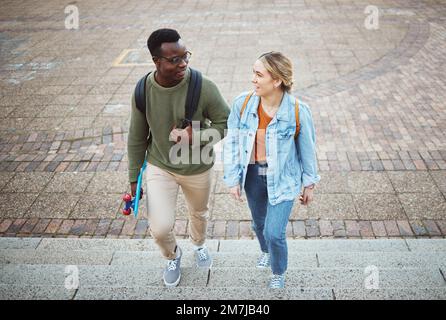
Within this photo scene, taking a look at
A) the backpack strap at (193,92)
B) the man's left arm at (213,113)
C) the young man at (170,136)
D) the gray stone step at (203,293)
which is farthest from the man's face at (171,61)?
the gray stone step at (203,293)

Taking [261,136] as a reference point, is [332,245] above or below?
below

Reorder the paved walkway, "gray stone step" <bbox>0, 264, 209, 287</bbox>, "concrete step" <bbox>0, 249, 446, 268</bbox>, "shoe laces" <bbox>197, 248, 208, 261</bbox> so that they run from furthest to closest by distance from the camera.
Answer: the paved walkway → "shoe laces" <bbox>197, 248, 208, 261</bbox> → "concrete step" <bbox>0, 249, 446, 268</bbox> → "gray stone step" <bbox>0, 264, 209, 287</bbox>

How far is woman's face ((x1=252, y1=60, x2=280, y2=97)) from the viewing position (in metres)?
2.54

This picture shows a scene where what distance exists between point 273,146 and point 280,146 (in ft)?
0.16

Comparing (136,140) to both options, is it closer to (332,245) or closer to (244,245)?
(244,245)

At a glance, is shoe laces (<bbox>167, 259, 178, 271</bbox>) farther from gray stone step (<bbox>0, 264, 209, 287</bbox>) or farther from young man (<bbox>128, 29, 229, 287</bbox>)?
gray stone step (<bbox>0, 264, 209, 287</bbox>)

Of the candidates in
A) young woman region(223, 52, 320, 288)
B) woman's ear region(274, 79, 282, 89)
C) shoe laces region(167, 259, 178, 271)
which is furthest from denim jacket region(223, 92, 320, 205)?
shoe laces region(167, 259, 178, 271)

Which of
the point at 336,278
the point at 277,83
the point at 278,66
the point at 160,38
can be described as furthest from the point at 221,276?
the point at 160,38

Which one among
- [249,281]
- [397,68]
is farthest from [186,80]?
[397,68]

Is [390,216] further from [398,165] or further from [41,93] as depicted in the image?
[41,93]

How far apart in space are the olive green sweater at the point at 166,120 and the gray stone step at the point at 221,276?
32.2 inches

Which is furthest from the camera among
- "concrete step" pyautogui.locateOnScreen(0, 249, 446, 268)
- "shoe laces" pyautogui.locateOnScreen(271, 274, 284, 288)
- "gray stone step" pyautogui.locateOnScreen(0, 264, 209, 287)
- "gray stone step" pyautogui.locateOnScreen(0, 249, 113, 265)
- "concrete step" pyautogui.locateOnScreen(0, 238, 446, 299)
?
"gray stone step" pyautogui.locateOnScreen(0, 249, 113, 265)

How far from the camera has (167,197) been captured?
2.93 metres
